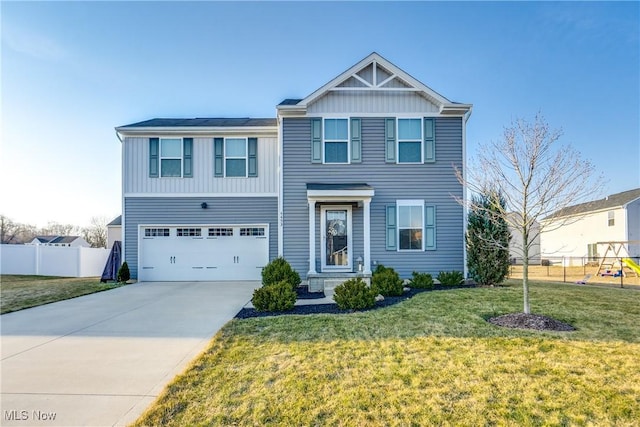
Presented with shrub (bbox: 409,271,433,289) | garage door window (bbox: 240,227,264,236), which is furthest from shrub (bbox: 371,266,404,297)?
garage door window (bbox: 240,227,264,236)

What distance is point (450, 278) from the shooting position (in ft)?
34.8

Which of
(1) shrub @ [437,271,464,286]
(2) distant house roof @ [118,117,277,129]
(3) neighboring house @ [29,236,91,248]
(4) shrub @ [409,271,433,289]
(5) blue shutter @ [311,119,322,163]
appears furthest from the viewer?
(3) neighboring house @ [29,236,91,248]

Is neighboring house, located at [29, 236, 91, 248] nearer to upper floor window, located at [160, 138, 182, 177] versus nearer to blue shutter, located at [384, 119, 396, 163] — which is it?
upper floor window, located at [160, 138, 182, 177]

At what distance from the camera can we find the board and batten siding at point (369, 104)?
1155 centimetres

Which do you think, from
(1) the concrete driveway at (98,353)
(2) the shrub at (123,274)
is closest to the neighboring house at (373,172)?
(1) the concrete driveway at (98,353)

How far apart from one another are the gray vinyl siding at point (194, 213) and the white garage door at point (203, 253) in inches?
9.3

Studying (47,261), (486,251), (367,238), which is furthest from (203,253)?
(486,251)

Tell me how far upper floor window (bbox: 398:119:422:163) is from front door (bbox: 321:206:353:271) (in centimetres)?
265

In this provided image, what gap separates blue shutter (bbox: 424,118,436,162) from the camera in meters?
11.6

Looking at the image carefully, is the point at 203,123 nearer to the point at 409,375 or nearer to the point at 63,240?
the point at 409,375

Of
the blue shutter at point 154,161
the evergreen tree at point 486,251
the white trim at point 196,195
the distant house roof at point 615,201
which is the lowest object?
the evergreen tree at point 486,251

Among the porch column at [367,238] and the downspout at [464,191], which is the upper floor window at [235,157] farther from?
the downspout at [464,191]

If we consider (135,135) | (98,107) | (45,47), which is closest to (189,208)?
(135,135)

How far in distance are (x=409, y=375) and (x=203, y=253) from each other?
35.3 ft
